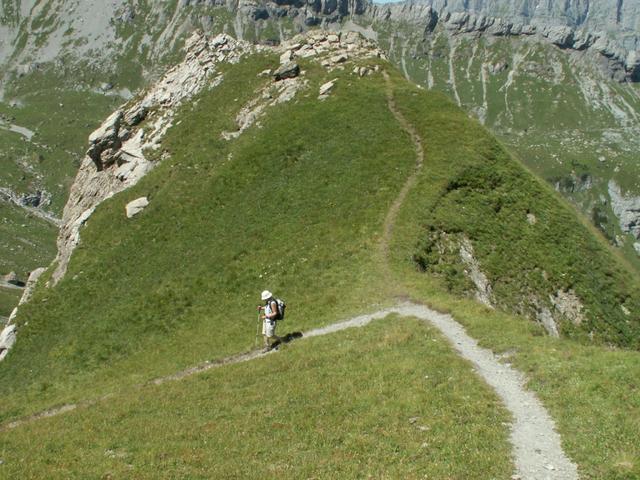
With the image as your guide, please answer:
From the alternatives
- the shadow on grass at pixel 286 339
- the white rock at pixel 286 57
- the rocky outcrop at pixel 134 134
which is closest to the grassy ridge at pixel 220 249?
the shadow on grass at pixel 286 339

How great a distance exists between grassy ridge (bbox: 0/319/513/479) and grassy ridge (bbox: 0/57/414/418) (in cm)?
738

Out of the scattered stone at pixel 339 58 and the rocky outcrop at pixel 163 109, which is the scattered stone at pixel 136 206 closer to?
the rocky outcrop at pixel 163 109

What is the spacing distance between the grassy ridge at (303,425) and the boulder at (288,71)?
45474 mm

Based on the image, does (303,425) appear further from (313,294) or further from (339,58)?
(339,58)

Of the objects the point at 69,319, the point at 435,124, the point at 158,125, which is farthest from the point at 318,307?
the point at 158,125

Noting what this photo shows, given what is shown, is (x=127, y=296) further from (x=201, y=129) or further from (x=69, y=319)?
(x=201, y=129)

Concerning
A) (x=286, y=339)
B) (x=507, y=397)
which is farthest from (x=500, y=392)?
(x=286, y=339)

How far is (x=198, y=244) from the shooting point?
47375 mm

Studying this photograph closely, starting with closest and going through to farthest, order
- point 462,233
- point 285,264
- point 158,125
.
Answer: point 285,264 → point 462,233 → point 158,125

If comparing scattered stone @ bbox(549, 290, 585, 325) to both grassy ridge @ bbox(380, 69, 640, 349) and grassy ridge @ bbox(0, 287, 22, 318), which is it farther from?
grassy ridge @ bbox(0, 287, 22, 318)

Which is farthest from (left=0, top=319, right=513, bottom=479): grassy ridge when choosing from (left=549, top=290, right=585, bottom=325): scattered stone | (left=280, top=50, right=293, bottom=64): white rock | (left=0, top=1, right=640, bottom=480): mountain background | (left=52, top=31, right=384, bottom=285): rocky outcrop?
(left=280, top=50, right=293, bottom=64): white rock

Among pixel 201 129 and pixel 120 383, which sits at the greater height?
pixel 201 129

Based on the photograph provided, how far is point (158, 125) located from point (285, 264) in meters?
34.8

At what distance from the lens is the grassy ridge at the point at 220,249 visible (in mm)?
36969
